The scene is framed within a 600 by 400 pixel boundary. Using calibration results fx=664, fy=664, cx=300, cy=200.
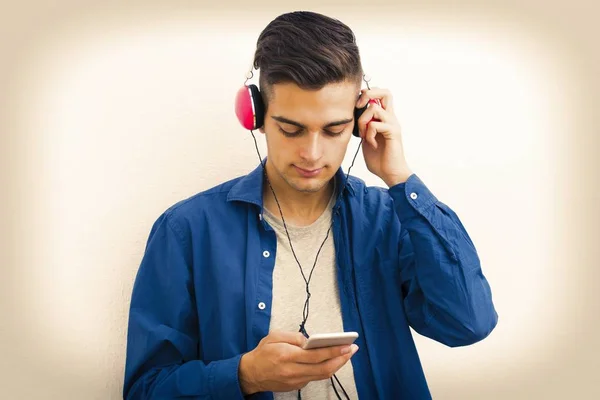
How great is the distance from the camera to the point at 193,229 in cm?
179

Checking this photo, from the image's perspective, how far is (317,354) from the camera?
4.87 ft

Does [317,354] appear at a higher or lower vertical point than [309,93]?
lower

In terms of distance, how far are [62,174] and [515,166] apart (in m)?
1.46

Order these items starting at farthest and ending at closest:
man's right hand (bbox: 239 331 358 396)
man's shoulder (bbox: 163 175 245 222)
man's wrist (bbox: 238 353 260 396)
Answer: man's shoulder (bbox: 163 175 245 222) < man's wrist (bbox: 238 353 260 396) < man's right hand (bbox: 239 331 358 396)

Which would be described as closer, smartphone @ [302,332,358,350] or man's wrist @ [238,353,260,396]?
smartphone @ [302,332,358,350]

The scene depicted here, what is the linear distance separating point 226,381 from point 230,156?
30.1 inches

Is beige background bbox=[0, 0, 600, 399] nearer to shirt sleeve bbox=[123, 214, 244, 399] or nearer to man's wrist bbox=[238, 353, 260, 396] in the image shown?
shirt sleeve bbox=[123, 214, 244, 399]

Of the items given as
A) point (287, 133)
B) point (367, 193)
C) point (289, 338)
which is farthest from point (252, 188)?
point (289, 338)

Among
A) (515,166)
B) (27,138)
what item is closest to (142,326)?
(27,138)

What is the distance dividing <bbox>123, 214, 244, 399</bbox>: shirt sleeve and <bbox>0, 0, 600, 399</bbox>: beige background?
Answer: 10.3 inches

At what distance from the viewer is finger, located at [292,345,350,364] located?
4.87 feet

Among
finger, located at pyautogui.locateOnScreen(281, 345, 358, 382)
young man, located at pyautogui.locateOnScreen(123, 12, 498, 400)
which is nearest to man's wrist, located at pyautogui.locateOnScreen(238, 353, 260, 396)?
young man, located at pyautogui.locateOnScreen(123, 12, 498, 400)

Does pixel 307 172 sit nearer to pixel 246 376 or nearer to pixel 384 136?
pixel 384 136

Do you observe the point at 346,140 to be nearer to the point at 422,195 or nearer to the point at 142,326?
the point at 422,195
